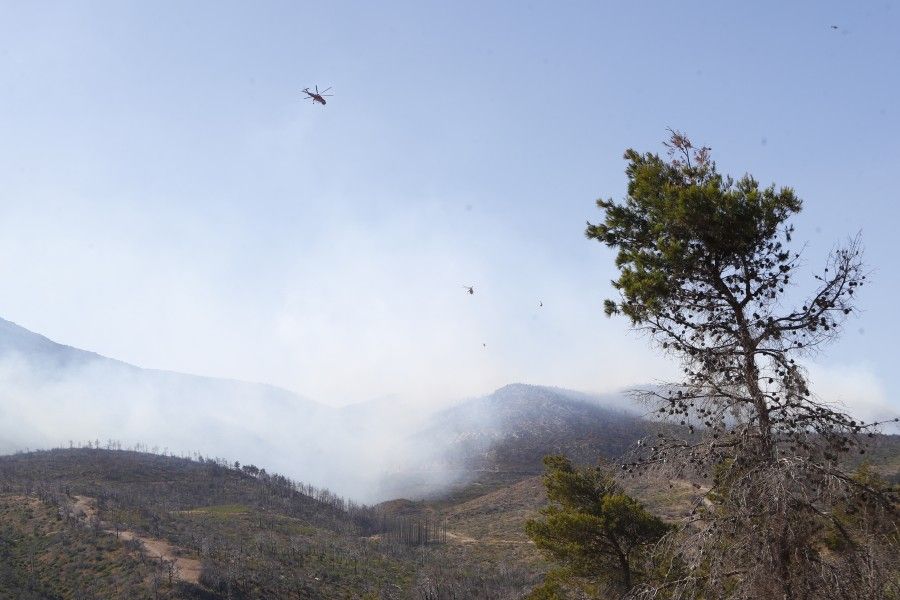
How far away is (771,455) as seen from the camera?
8.72 metres

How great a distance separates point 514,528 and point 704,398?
114 m

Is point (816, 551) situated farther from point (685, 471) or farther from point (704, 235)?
point (704, 235)

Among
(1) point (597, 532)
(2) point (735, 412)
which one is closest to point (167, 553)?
(1) point (597, 532)

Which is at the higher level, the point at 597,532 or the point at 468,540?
the point at 597,532

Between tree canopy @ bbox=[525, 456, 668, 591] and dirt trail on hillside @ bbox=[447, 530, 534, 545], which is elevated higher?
tree canopy @ bbox=[525, 456, 668, 591]

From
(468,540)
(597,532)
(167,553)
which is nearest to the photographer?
(597,532)

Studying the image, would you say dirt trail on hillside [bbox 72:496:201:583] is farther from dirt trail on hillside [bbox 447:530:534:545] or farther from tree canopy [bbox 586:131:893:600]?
tree canopy [bbox 586:131:893:600]

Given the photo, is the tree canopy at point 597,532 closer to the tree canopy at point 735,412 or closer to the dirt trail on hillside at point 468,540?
the tree canopy at point 735,412

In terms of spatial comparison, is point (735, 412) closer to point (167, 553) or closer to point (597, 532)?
point (597, 532)

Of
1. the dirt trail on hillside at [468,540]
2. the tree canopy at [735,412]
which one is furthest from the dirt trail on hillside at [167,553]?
the tree canopy at [735,412]

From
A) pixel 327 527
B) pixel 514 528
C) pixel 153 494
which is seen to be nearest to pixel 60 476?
pixel 153 494

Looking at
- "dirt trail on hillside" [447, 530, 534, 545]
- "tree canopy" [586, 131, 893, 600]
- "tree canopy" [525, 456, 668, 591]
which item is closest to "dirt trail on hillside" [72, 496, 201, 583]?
"tree canopy" [525, 456, 668, 591]

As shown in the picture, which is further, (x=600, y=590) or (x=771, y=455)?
(x=600, y=590)

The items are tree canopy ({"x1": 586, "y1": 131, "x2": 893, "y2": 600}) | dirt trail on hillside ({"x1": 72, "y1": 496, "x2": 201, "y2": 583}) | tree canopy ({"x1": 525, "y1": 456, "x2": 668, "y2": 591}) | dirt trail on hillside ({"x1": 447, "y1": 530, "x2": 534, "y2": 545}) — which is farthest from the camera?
dirt trail on hillside ({"x1": 447, "y1": 530, "x2": 534, "y2": 545})
